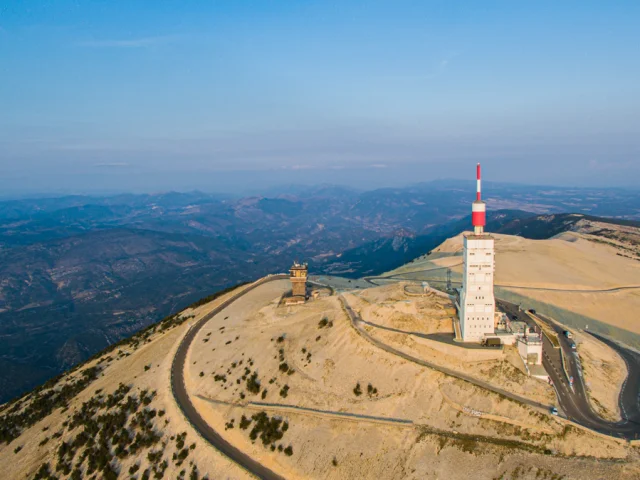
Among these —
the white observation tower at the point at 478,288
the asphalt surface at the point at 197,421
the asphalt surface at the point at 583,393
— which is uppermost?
the white observation tower at the point at 478,288

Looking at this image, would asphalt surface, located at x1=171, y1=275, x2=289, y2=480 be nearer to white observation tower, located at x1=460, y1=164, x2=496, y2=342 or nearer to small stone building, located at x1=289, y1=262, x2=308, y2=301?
small stone building, located at x1=289, y1=262, x2=308, y2=301

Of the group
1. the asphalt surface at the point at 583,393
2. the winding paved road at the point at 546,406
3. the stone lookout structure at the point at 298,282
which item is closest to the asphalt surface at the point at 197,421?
the winding paved road at the point at 546,406

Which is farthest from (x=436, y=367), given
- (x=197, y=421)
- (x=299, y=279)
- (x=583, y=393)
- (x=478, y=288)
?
(x=299, y=279)

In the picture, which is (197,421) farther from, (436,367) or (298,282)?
(298,282)

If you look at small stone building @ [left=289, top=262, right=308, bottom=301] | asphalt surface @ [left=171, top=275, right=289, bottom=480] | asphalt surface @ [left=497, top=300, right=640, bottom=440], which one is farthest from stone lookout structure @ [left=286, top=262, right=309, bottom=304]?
asphalt surface @ [left=497, top=300, right=640, bottom=440]

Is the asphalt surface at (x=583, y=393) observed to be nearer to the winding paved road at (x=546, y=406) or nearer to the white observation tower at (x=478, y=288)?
the winding paved road at (x=546, y=406)

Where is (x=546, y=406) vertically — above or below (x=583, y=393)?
above

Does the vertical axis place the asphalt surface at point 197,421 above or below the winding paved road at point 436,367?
below
